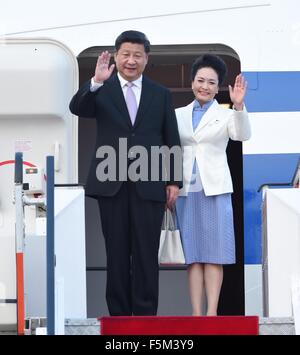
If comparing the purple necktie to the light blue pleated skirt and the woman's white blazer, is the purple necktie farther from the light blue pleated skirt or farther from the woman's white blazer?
the light blue pleated skirt

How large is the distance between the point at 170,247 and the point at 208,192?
0.34 m

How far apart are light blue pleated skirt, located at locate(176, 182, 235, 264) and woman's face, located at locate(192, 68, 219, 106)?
1.63 feet

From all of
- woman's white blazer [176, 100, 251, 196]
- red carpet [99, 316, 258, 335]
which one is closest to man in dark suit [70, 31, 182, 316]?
woman's white blazer [176, 100, 251, 196]

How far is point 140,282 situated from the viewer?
18.7 feet

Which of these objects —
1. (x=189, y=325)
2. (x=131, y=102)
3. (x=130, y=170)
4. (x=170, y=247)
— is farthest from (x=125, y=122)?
(x=189, y=325)

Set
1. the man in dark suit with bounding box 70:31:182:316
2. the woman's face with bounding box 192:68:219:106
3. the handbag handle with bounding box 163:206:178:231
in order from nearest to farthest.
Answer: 1. the man in dark suit with bounding box 70:31:182:316
2. the handbag handle with bounding box 163:206:178:231
3. the woman's face with bounding box 192:68:219:106

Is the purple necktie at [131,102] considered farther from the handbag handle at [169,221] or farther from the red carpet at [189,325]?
the red carpet at [189,325]

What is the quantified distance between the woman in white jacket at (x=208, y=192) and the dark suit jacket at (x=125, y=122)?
12 centimetres

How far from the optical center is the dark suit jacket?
5820 millimetres

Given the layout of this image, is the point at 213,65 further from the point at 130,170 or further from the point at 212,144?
the point at 130,170

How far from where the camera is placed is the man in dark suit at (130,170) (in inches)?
225

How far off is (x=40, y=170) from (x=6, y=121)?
1.60ft
